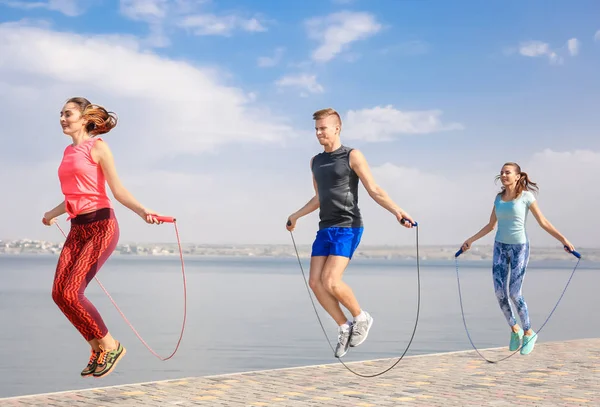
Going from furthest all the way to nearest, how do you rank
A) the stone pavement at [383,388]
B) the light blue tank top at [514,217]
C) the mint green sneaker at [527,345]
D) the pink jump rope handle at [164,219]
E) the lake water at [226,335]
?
1. the lake water at [226,335]
2. the mint green sneaker at [527,345]
3. the light blue tank top at [514,217]
4. the stone pavement at [383,388]
5. the pink jump rope handle at [164,219]

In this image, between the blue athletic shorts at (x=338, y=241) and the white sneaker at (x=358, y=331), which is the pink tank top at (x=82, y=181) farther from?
the white sneaker at (x=358, y=331)

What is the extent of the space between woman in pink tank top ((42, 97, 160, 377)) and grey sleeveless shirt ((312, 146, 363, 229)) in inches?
71.4

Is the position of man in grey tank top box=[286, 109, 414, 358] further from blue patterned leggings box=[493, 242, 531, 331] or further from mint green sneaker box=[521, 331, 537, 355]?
mint green sneaker box=[521, 331, 537, 355]

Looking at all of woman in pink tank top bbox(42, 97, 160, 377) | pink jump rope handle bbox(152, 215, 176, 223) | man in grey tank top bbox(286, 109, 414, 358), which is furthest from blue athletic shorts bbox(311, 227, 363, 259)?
woman in pink tank top bbox(42, 97, 160, 377)

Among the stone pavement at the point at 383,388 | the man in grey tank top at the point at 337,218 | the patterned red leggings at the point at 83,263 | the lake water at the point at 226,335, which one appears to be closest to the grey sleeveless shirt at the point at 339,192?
the man in grey tank top at the point at 337,218

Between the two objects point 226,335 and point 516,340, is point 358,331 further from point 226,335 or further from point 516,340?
point 226,335

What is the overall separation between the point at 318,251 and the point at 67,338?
12803 mm

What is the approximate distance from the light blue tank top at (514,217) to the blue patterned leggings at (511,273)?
0.09 m

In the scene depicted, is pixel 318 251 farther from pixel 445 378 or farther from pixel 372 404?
pixel 445 378

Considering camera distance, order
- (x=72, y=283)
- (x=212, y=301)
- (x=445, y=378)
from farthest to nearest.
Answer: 1. (x=212, y=301)
2. (x=445, y=378)
3. (x=72, y=283)

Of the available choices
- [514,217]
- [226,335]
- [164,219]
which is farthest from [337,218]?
[226,335]

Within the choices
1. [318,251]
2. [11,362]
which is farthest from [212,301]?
[318,251]

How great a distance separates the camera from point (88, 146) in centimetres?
678

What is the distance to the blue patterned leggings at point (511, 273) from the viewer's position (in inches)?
409
